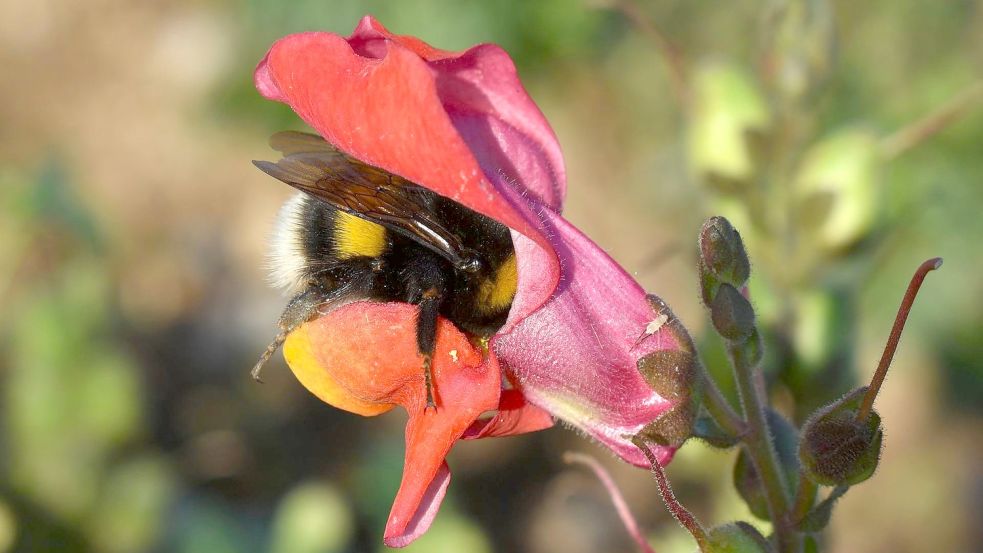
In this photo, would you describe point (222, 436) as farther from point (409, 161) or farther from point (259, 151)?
point (409, 161)

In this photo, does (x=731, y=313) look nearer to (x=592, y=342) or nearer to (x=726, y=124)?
(x=592, y=342)

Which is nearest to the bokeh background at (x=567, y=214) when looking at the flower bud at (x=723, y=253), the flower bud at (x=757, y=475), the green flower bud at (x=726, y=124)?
the green flower bud at (x=726, y=124)

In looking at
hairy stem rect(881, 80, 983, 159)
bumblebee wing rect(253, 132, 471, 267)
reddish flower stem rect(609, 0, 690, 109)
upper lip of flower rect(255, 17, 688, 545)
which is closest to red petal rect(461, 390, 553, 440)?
upper lip of flower rect(255, 17, 688, 545)

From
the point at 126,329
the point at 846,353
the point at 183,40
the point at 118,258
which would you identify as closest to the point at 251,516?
the point at 126,329

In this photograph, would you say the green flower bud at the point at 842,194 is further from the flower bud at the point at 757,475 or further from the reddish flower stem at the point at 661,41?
the flower bud at the point at 757,475

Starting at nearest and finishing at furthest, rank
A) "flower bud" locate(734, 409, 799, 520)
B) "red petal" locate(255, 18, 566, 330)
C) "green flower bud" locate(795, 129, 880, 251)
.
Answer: "red petal" locate(255, 18, 566, 330), "flower bud" locate(734, 409, 799, 520), "green flower bud" locate(795, 129, 880, 251)

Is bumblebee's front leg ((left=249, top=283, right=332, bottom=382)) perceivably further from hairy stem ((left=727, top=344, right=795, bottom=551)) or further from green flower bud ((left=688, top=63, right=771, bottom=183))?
green flower bud ((left=688, top=63, right=771, bottom=183))

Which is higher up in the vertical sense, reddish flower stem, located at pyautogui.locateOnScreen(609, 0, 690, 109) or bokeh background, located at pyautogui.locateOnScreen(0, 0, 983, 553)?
reddish flower stem, located at pyautogui.locateOnScreen(609, 0, 690, 109)
